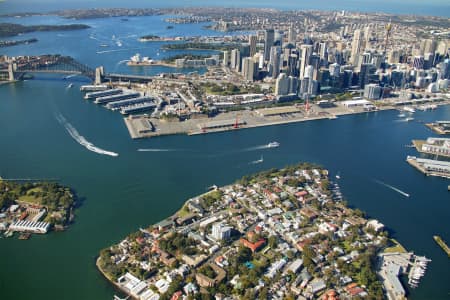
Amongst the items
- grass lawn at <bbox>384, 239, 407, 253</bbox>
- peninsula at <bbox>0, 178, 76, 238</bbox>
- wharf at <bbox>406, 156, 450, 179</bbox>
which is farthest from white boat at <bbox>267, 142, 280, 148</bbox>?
peninsula at <bbox>0, 178, 76, 238</bbox>

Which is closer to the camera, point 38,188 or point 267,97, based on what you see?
point 38,188

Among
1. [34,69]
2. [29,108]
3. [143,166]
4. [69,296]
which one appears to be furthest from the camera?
[34,69]

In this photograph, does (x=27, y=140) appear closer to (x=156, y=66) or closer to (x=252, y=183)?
(x=252, y=183)

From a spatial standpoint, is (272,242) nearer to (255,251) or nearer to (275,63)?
(255,251)

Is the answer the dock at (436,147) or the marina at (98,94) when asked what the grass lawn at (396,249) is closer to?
the dock at (436,147)

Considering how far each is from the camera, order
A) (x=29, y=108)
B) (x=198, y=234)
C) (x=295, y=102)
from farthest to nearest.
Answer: (x=295, y=102) → (x=29, y=108) → (x=198, y=234)

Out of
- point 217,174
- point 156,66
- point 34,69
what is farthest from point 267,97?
point 34,69
